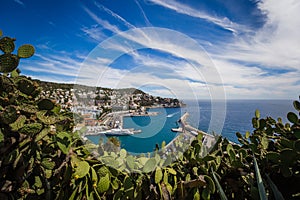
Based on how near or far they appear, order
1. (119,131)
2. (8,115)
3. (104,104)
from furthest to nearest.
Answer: (119,131) < (104,104) < (8,115)

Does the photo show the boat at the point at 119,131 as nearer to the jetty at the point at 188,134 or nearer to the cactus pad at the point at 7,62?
the jetty at the point at 188,134

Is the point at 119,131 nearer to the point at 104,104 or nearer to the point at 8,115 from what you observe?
the point at 104,104

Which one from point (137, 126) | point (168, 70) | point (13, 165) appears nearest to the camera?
point (13, 165)

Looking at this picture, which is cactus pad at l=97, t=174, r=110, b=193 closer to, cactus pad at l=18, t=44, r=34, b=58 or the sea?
the sea

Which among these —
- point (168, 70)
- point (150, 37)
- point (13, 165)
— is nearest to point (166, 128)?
point (168, 70)

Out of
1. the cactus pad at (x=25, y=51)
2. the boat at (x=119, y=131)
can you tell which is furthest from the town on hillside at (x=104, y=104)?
the cactus pad at (x=25, y=51)

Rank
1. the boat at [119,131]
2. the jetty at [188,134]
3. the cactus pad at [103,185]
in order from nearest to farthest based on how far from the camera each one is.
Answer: the cactus pad at [103,185] < the jetty at [188,134] < the boat at [119,131]

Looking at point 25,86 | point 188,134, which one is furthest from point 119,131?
point 25,86

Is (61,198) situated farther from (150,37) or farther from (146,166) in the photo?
(150,37)
